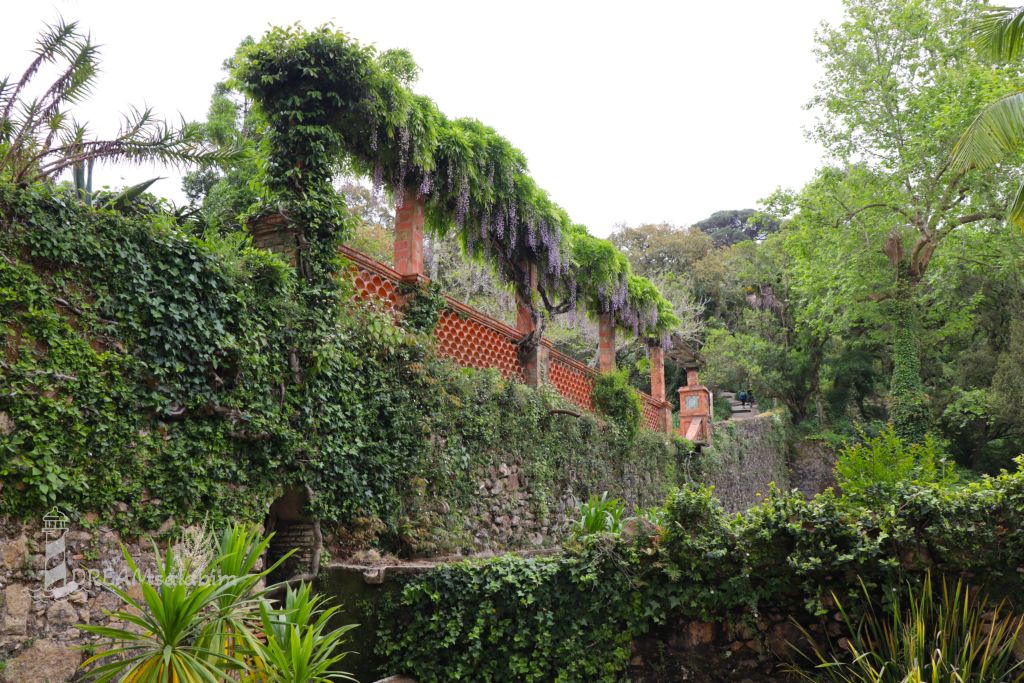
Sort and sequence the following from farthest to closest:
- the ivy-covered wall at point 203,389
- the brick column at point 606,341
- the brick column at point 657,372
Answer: the brick column at point 657,372 < the brick column at point 606,341 < the ivy-covered wall at point 203,389

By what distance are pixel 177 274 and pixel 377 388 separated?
2.25m

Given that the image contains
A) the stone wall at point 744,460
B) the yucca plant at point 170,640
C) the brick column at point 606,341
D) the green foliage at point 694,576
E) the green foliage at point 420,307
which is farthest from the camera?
the stone wall at point 744,460

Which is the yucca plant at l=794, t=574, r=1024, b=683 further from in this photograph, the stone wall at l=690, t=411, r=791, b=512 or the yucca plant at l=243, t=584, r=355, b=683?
the stone wall at l=690, t=411, r=791, b=512

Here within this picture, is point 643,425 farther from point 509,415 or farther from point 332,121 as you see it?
point 332,121

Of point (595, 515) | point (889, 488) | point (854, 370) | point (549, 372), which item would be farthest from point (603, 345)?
point (854, 370)

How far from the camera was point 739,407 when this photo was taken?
24.9m

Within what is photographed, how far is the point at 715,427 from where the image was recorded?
1711 centimetres

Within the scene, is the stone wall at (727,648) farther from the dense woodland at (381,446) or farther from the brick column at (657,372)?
the brick column at (657,372)

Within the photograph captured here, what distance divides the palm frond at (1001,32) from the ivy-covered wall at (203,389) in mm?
7737

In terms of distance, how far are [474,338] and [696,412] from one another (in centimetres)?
876

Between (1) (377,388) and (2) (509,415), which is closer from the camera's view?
(1) (377,388)

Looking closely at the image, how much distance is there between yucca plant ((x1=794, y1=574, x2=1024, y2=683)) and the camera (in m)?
4.26

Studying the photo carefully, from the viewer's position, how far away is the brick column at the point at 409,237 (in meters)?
7.77

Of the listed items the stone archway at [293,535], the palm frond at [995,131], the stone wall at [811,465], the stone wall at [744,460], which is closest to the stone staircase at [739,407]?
the stone wall at [744,460]
